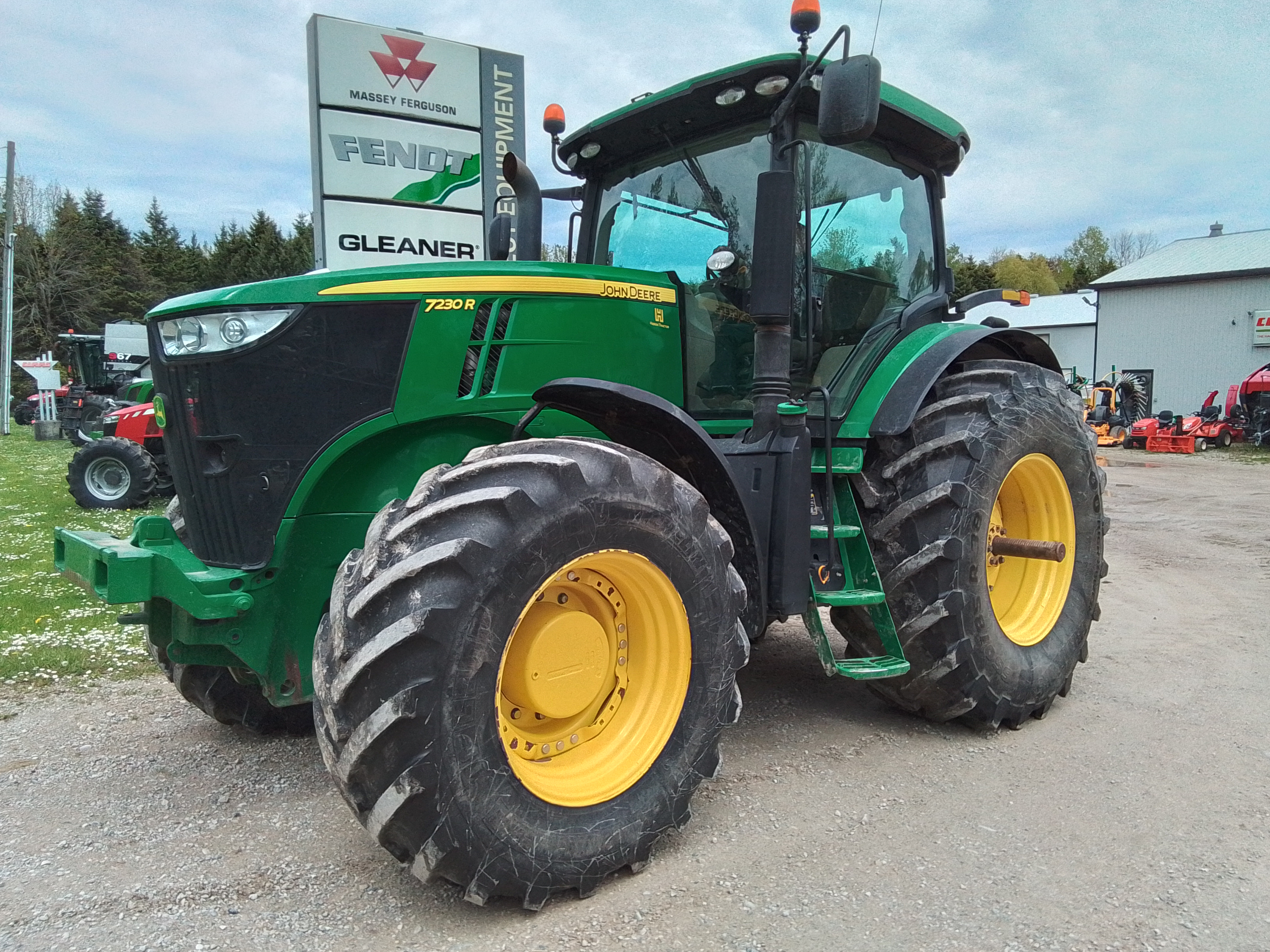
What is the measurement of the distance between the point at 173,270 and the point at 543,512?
53.1m

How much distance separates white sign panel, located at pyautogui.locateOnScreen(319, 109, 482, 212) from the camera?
747 centimetres

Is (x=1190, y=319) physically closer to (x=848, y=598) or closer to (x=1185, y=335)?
(x=1185, y=335)

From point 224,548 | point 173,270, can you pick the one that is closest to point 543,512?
point 224,548

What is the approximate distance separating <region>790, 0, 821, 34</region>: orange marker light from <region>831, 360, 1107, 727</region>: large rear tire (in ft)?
5.06

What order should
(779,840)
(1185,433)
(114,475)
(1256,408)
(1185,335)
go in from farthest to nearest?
(1185,335) → (1256,408) → (1185,433) → (114,475) → (779,840)

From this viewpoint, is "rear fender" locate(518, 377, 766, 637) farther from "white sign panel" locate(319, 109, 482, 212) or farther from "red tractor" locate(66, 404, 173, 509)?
"red tractor" locate(66, 404, 173, 509)

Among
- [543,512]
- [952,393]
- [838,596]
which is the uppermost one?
[952,393]

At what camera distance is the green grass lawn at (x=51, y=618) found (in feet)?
14.8

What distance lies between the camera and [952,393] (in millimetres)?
3760

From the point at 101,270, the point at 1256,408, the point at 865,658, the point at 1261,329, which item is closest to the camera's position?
the point at 865,658

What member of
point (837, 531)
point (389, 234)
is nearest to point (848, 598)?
point (837, 531)

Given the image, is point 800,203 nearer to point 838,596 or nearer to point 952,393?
point 952,393

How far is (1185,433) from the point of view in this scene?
19.5 metres

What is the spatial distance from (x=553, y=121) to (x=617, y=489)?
7.89ft
